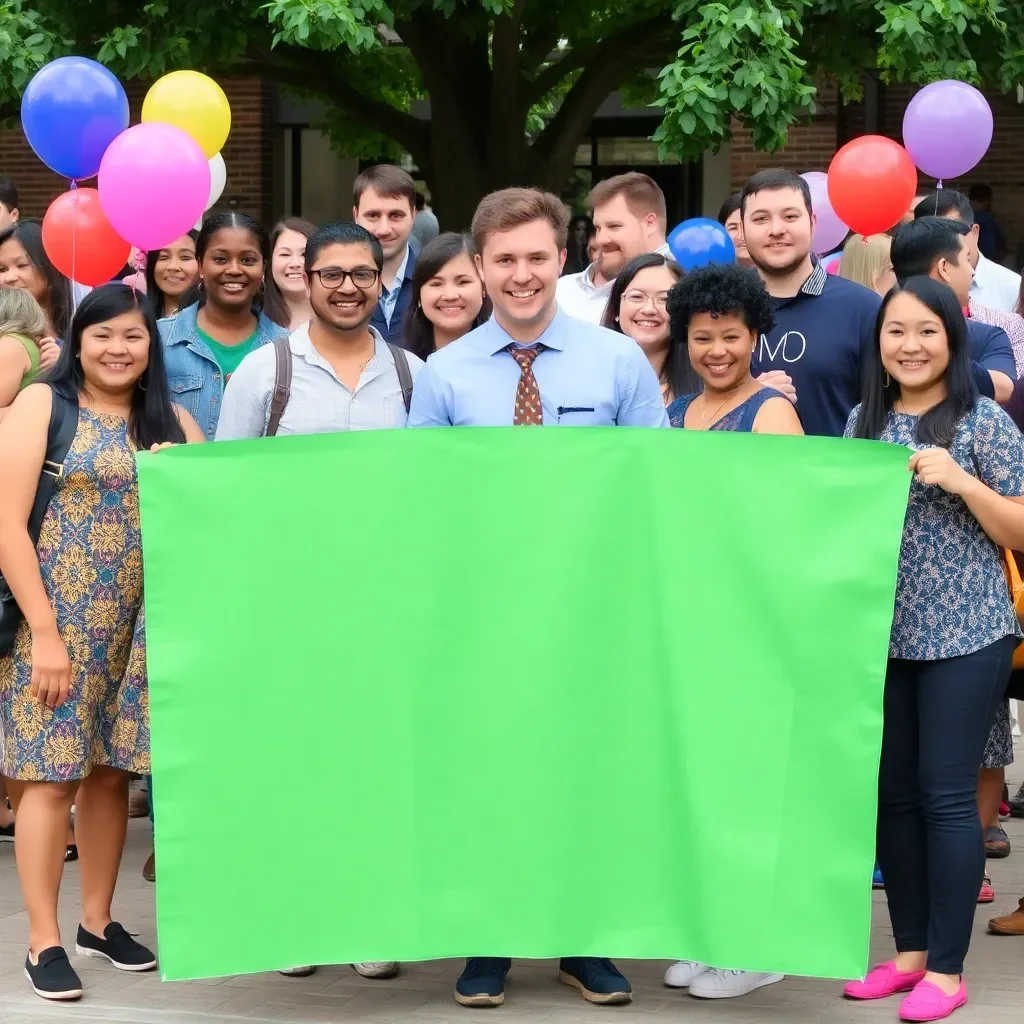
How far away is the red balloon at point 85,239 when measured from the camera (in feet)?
18.6

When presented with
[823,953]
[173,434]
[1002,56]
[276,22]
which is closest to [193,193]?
[173,434]

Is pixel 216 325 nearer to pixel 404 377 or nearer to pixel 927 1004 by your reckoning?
pixel 404 377

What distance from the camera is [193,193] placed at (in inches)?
207

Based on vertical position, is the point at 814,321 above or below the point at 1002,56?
below

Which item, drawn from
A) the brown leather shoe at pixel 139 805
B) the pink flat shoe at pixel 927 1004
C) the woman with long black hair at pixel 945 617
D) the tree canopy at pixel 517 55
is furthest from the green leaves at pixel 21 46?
the pink flat shoe at pixel 927 1004

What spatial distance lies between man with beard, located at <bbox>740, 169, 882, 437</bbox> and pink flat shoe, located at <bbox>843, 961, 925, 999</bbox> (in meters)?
1.76

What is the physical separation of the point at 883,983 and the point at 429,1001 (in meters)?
1.23

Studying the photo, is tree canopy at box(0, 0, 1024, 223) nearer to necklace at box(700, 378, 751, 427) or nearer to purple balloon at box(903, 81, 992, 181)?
purple balloon at box(903, 81, 992, 181)

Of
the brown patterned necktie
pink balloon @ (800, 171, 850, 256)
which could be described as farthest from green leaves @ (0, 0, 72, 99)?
the brown patterned necktie

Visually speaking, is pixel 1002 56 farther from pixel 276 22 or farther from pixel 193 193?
pixel 193 193

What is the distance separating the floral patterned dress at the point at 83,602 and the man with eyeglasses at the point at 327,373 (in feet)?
1.29

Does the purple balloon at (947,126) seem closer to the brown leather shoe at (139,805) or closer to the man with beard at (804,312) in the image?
the man with beard at (804,312)

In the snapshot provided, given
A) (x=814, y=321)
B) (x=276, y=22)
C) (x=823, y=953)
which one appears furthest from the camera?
(x=276, y=22)

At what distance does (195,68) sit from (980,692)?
788 centimetres
